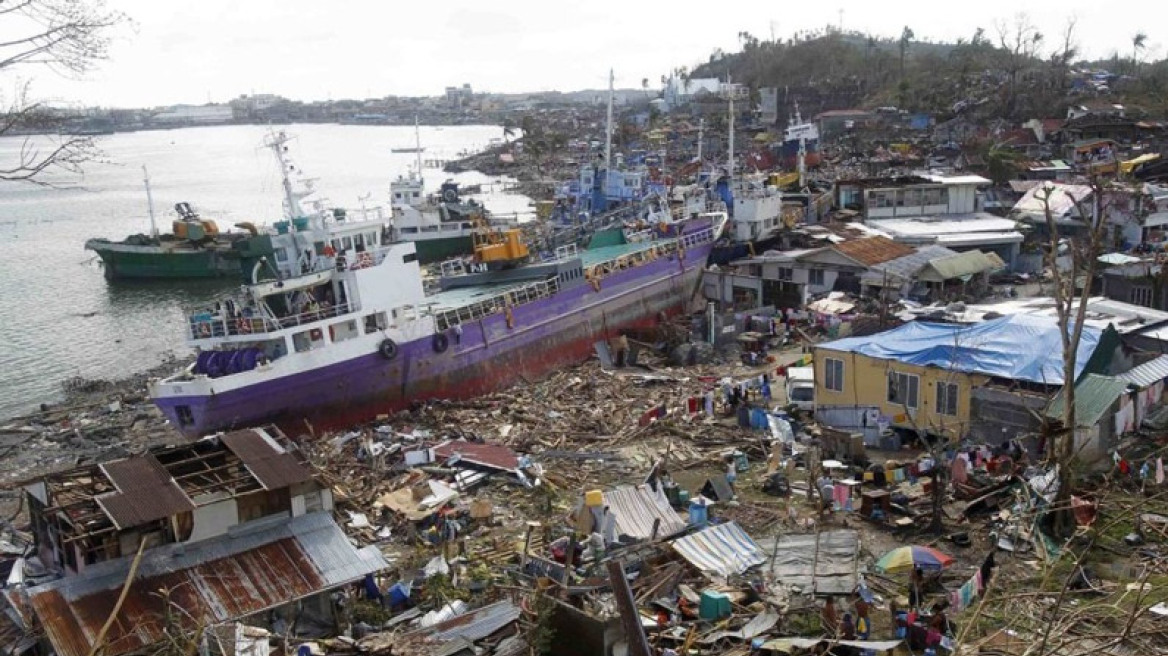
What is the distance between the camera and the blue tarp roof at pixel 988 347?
1820 cm

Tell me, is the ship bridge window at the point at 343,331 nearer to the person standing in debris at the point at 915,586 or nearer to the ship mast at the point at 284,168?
the ship mast at the point at 284,168

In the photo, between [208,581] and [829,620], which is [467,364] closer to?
[208,581]

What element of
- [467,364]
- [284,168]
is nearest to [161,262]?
[284,168]

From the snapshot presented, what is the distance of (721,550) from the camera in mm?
13820

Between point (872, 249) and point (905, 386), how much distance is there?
44.0 ft

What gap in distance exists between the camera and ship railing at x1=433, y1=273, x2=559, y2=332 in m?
25.9

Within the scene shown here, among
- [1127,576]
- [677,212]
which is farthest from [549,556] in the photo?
[677,212]

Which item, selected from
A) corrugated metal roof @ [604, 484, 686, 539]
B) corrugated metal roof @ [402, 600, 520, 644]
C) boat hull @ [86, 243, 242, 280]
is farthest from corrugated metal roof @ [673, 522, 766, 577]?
boat hull @ [86, 243, 242, 280]

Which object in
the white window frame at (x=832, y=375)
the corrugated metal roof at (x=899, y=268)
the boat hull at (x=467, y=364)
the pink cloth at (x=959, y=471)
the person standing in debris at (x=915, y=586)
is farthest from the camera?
the corrugated metal roof at (x=899, y=268)

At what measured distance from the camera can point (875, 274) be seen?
30.0 m

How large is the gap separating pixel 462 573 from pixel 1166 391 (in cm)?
1427

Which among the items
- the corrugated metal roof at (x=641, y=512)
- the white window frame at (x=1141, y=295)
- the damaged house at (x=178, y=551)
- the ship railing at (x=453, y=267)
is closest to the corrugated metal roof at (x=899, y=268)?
the white window frame at (x=1141, y=295)

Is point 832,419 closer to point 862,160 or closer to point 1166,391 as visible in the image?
point 1166,391

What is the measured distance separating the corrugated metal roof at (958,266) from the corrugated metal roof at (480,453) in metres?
16.2
